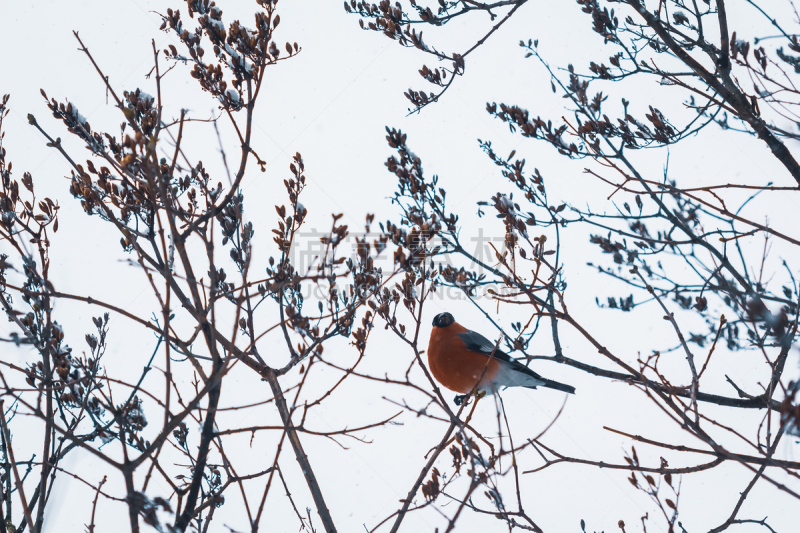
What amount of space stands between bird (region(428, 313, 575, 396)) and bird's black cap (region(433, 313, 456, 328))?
39 centimetres

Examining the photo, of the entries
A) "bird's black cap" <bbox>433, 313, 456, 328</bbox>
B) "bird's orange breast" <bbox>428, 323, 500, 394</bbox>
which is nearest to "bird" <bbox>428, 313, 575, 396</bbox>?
"bird's orange breast" <bbox>428, 323, 500, 394</bbox>

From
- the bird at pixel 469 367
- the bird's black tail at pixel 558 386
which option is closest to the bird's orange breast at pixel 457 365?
the bird at pixel 469 367

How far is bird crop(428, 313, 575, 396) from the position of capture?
17.1ft

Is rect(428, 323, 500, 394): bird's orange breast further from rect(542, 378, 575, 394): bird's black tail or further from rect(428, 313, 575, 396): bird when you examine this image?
rect(542, 378, 575, 394): bird's black tail

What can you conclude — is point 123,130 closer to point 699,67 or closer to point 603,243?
point 603,243

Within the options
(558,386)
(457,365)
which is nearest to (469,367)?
(457,365)

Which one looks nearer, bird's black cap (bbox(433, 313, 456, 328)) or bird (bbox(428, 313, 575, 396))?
bird (bbox(428, 313, 575, 396))

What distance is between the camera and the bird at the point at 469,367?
521cm

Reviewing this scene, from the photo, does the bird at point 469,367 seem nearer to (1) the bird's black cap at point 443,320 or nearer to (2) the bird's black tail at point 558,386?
(2) the bird's black tail at point 558,386

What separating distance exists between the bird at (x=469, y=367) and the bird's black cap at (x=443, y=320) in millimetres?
387

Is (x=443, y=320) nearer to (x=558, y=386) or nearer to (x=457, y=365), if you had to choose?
(x=457, y=365)

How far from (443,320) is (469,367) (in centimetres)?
86

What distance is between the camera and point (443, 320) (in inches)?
237

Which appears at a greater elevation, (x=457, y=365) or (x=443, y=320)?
(x=443, y=320)
